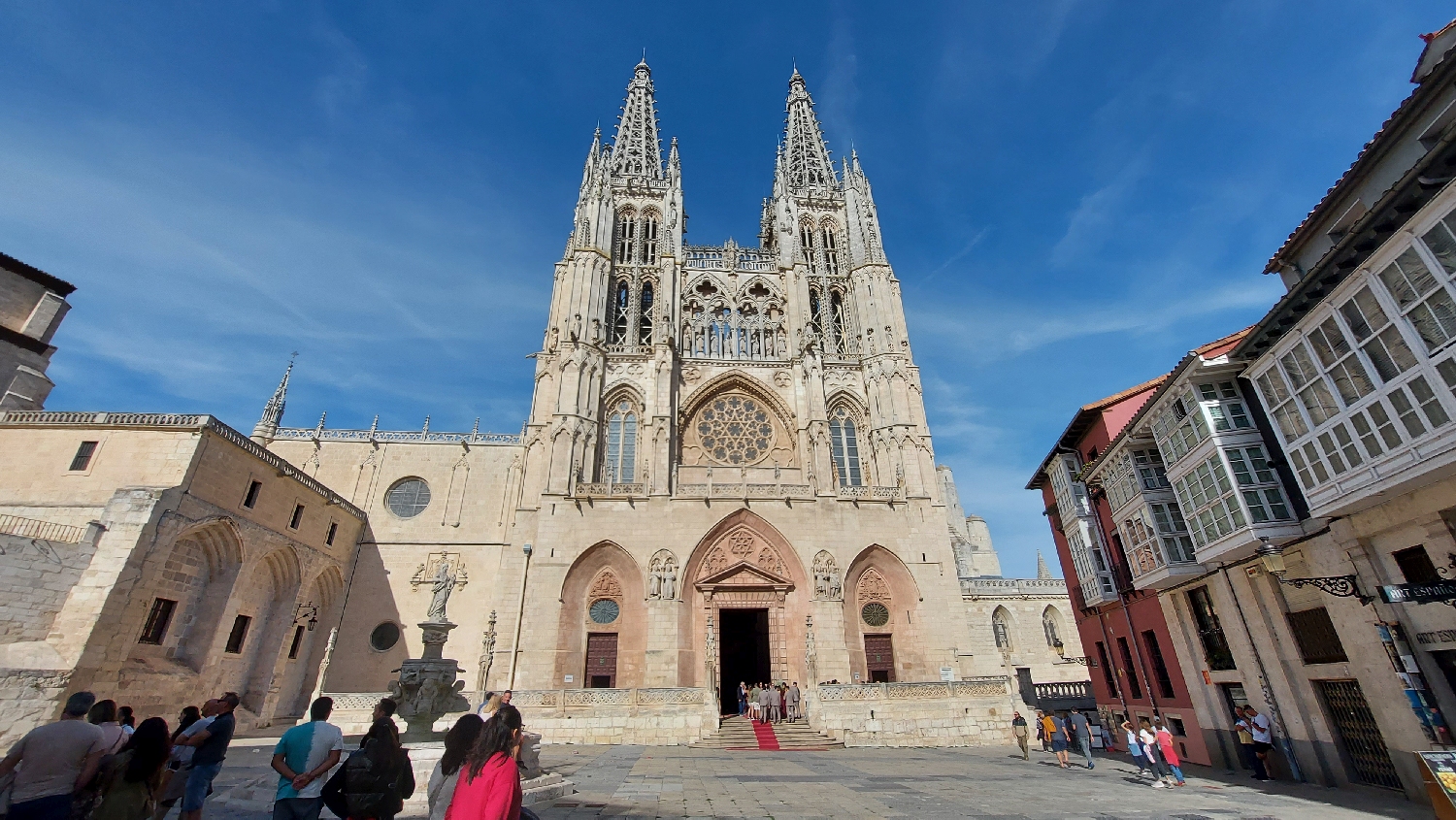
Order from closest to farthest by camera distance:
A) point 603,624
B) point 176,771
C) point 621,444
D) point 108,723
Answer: point 108,723
point 176,771
point 603,624
point 621,444

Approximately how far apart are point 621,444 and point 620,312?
7652 mm

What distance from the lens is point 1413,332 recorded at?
26.0 ft

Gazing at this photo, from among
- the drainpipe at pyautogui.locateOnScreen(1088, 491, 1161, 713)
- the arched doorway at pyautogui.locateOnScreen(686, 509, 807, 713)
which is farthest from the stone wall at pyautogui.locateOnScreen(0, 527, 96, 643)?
the drainpipe at pyautogui.locateOnScreen(1088, 491, 1161, 713)

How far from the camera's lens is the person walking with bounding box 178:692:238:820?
17.3 feet

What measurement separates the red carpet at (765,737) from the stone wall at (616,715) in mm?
1257

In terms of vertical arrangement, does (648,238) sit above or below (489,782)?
above

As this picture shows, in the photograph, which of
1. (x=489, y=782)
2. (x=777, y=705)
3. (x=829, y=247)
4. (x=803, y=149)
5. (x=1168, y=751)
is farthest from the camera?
(x=803, y=149)

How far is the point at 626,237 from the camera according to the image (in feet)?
104

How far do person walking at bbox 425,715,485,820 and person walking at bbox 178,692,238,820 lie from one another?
3.41 meters

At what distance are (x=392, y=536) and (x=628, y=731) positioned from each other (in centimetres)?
1496

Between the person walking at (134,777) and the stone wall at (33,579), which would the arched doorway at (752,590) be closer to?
the stone wall at (33,579)

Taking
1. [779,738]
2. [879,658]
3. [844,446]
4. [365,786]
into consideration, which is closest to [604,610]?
[779,738]

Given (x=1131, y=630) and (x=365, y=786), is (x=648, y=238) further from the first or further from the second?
(x=365, y=786)

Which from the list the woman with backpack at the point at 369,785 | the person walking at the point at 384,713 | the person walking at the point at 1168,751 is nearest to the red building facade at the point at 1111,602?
the person walking at the point at 1168,751
